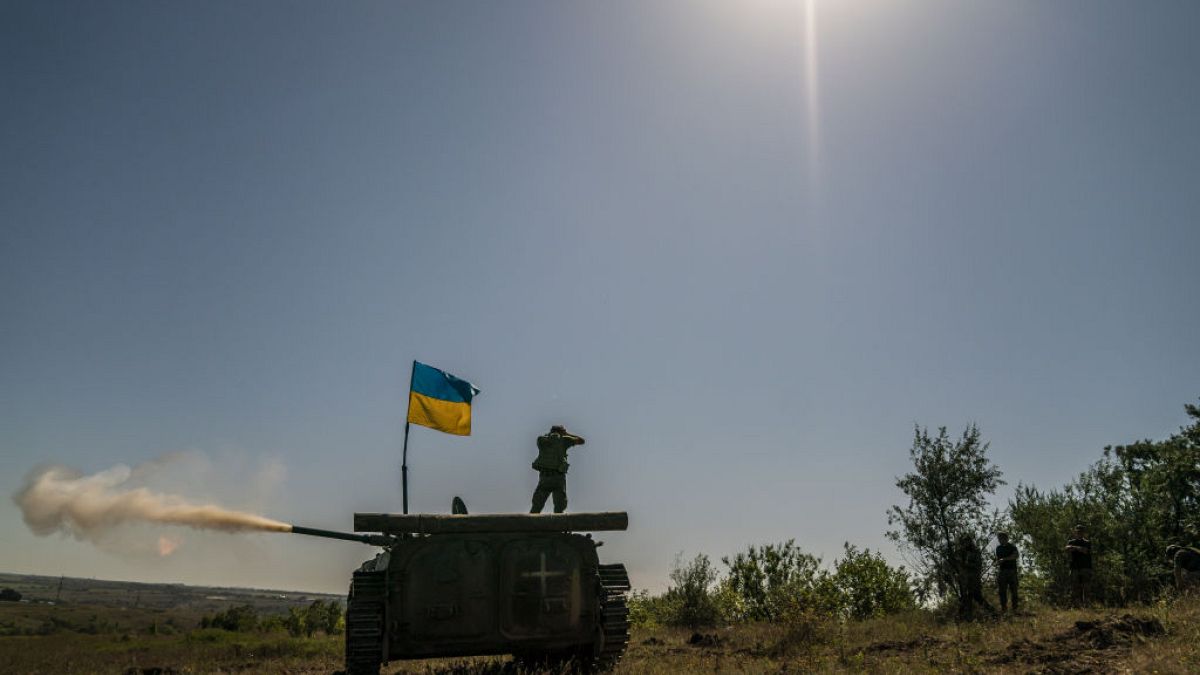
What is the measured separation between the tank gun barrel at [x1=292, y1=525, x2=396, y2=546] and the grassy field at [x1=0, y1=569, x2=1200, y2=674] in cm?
241

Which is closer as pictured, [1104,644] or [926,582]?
[1104,644]

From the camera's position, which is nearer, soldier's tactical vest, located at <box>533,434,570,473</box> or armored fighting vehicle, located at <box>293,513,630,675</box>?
armored fighting vehicle, located at <box>293,513,630,675</box>

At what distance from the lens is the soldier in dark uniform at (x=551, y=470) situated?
14.1 metres

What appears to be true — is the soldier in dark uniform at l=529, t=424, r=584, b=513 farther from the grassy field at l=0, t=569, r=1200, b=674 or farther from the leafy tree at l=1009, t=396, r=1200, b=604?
the leafy tree at l=1009, t=396, r=1200, b=604

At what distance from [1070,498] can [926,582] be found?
10.8m

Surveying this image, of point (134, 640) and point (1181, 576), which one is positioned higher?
point (1181, 576)

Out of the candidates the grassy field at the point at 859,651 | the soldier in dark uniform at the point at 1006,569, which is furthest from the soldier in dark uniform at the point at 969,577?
the grassy field at the point at 859,651

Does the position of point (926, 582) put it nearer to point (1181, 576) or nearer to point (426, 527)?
point (1181, 576)

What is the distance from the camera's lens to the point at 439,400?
15422 mm

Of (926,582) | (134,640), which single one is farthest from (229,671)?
(926,582)

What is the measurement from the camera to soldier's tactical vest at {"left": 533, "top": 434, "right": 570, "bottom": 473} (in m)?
14.1

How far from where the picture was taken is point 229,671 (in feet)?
49.0

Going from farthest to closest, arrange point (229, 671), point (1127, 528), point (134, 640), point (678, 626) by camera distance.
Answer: point (1127, 528) → point (134, 640) → point (678, 626) → point (229, 671)

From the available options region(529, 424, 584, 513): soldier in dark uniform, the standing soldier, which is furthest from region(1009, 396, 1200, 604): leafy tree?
region(529, 424, 584, 513): soldier in dark uniform
